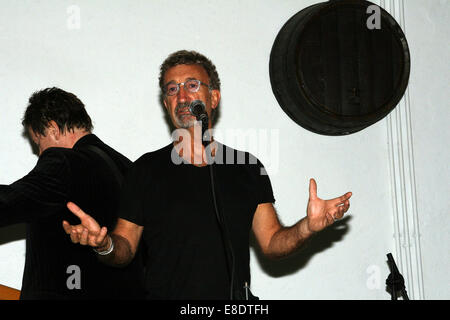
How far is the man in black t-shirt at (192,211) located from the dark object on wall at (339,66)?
3.23 ft

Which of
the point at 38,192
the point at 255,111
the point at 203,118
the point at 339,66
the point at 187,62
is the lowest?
the point at 38,192

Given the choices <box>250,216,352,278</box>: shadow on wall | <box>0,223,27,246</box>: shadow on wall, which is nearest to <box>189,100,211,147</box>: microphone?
<box>250,216,352,278</box>: shadow on wall

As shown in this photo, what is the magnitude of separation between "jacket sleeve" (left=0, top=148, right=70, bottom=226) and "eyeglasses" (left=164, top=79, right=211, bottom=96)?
0.49 metres

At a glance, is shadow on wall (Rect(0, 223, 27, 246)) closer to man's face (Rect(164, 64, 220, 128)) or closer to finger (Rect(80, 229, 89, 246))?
man's face (Rect(164, 64, 220, 128))

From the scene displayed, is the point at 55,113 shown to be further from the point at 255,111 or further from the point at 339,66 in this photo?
the point at 339,66

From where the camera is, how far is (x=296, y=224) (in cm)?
228

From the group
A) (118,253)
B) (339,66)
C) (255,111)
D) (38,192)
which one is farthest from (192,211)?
(339,66)

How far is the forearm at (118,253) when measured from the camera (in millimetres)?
2041

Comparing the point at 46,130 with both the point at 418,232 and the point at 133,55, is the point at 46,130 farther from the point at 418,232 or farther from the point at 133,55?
the point at 418,232

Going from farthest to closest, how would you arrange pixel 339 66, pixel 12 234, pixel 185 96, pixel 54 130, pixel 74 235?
pixel 339 66 → pixel 12 234 → pixel 54 130 → pixel 185 96 → pixel 74 235

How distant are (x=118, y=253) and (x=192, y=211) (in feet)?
1.05

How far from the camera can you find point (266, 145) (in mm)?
3586

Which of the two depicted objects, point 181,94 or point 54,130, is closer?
point 181,94
